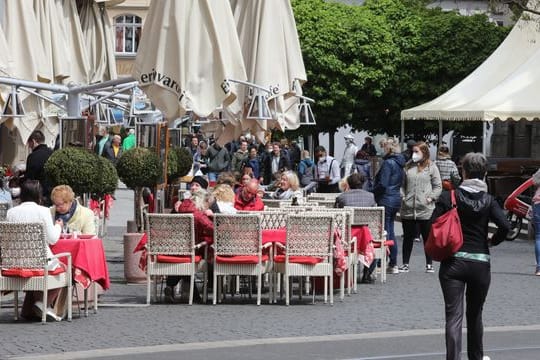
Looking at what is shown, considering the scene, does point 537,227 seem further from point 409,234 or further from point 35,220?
point 35,220

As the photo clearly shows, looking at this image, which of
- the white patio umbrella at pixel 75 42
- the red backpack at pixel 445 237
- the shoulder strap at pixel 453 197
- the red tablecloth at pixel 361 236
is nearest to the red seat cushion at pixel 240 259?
the red tablecloth at pixel 361 236

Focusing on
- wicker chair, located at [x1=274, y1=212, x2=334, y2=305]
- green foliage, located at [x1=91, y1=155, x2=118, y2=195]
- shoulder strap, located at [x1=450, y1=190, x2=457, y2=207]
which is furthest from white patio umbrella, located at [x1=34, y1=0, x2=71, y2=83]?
shoulder strap, located at [x1=450, y1=190, x2=457, y2=207]

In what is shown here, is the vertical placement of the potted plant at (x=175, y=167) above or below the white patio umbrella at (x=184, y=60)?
below

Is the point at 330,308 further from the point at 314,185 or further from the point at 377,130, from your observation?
the point at 377,130

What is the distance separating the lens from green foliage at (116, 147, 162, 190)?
19.3 metres

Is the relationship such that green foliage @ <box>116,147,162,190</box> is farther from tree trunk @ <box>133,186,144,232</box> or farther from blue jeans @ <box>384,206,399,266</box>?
blue jeans @ <box>384,206,399,266</box>

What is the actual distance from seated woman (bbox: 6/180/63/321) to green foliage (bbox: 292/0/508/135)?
3433 cm

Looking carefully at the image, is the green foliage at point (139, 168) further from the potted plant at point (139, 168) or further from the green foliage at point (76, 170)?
the green foliage at point (76, 170)

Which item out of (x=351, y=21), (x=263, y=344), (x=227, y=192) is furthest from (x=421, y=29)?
(x=263, y=344)

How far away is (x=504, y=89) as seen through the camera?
3378cm

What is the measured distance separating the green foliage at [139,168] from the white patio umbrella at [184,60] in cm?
161

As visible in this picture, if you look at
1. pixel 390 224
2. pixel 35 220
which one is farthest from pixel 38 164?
pixel 35 220

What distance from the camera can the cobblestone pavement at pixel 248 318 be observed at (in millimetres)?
13641

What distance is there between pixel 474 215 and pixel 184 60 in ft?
22.8
